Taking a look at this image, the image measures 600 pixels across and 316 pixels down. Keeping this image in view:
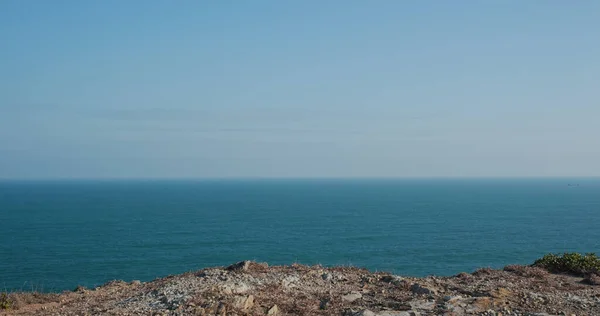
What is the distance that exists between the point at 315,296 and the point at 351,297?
1.06 metres

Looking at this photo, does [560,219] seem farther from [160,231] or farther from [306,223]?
[160,231]

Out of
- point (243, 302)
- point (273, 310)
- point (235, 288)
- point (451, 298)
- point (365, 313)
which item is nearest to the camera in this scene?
point (365, 313)

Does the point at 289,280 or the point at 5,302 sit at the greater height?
the point at 289,280

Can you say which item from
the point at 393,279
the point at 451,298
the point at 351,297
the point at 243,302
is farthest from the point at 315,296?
the point at 451,298

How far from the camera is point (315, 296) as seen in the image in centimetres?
1489

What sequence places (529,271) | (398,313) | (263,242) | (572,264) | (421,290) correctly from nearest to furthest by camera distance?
(398,313)
(421,290)
(529,271)
(572,264)
(263,242)

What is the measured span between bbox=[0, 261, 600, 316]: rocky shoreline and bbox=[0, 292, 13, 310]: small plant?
1.0 inches

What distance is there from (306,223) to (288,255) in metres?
39.3

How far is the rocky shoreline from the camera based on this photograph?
1357 centimetres

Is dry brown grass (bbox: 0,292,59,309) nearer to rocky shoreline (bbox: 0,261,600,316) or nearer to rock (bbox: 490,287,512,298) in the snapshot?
rocky shoreline (bbox: 0,261,600,316)

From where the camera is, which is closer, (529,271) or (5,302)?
(5,302)

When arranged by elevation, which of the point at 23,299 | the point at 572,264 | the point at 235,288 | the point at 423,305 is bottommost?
the point at 23,299

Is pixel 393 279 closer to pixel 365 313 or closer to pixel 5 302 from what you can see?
pixel 365 313

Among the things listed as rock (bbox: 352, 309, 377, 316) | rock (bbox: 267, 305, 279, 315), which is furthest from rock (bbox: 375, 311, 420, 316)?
rock (bbox: 267, 305, 279, 315)
